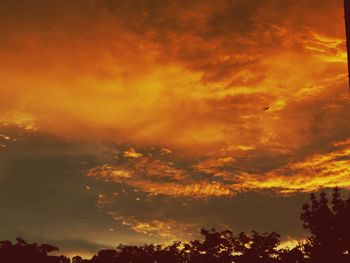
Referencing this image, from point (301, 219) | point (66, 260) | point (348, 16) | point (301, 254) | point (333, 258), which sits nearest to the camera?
point (348, 16)

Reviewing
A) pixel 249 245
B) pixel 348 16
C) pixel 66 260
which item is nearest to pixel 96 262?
A: pixel 66 260

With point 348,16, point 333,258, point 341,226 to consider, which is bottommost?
point 348,16

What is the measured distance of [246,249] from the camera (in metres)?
57.9

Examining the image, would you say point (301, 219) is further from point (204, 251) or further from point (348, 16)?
point (348, 16)

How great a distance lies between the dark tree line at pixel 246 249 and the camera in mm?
40219

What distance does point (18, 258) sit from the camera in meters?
59.7

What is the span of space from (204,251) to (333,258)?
22034 millimetres

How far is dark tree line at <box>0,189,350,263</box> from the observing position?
40.2 metres

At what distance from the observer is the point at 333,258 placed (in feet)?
128

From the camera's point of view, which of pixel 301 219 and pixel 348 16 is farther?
pixel 301 219

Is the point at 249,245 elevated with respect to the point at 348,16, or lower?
elevated

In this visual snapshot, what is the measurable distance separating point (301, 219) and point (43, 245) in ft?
109

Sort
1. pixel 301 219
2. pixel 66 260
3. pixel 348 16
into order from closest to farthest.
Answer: pixel 348 16 → pixel 301 219 → pixel 66 260

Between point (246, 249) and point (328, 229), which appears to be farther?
point (246, 249)
